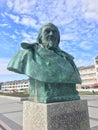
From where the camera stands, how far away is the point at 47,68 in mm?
4387

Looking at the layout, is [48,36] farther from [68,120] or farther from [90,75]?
[90,75]

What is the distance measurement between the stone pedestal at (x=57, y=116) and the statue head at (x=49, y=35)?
1359 millimetres

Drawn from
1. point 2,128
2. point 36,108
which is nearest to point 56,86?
point 36,108

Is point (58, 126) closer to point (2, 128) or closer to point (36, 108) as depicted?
point (36, 108)

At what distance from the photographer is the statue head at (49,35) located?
4711 millimetres

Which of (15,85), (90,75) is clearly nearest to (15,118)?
(90,75)

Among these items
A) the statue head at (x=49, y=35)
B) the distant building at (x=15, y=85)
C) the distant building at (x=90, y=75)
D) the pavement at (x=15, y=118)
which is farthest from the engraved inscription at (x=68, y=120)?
the distant building at (x=15, y=85)

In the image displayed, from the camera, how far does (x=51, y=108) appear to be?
4.04 m

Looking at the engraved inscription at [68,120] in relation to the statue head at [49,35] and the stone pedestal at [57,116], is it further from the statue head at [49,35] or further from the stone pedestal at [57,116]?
the statue head at [49,35]

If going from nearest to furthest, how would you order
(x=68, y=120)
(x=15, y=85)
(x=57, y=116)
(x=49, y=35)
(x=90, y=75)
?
(x=57, y=116), (x=68, y=120), (x=49, y=35), (x=90, y=75), (x=15, y=85)

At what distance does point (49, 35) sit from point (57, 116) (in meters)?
1.75

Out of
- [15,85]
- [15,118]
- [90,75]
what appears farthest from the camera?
[15,85]

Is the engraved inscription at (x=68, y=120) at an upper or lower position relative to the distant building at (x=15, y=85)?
lower

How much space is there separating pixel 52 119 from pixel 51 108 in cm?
21
